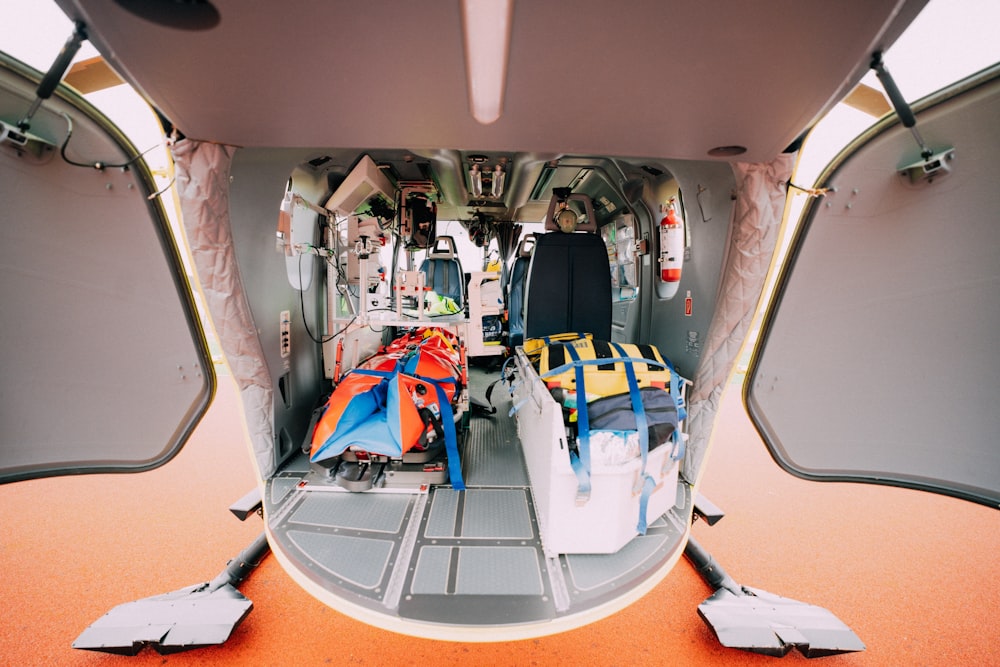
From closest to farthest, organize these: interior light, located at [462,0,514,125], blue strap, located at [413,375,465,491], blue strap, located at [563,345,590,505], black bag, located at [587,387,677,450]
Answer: interior light, located at [462,0,514,125] → blue strap, located at [563,345,590,505] → black bag, located at [587,387,677,450] → blue strap, located at [413,375,465,491]

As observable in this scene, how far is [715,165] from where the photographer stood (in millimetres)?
1892

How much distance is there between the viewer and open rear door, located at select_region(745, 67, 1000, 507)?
1377 mm

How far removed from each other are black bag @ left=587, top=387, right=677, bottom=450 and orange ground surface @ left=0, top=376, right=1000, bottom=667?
1.06 metres

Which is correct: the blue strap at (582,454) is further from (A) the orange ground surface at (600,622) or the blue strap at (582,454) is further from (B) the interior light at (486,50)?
(B) the interior light at (486,50)

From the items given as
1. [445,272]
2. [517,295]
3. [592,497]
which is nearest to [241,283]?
[592,497]

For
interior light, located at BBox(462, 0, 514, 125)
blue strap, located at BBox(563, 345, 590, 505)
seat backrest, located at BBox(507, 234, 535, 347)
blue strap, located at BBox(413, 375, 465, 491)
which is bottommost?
blue strap, located at BBox(413, 375, 465, 491)

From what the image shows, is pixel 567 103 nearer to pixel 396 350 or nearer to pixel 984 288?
pixel 984 288

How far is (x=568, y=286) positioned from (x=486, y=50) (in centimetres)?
208

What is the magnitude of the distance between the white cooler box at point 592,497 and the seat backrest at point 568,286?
129 cm

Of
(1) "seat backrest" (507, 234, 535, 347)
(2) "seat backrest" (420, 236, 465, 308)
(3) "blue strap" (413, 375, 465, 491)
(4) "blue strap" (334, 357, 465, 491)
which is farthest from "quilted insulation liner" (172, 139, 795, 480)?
(2) "seat backrest" (420, 236, 465, 308)

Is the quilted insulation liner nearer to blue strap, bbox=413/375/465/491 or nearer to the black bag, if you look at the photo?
the black bag

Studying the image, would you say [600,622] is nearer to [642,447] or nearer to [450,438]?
[642,447]

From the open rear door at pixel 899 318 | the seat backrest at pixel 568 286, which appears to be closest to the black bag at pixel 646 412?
the open rear door at pixel 899 318

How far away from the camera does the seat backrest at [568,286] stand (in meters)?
2.84
